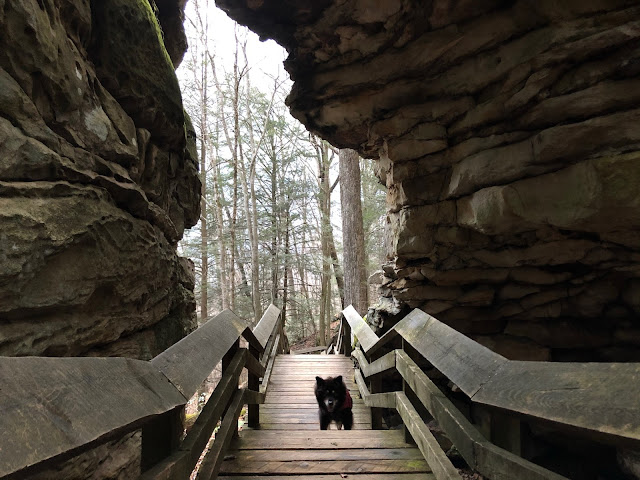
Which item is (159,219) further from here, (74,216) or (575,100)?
(575,100)

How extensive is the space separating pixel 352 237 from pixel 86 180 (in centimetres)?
752

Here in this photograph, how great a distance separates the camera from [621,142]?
3.46m

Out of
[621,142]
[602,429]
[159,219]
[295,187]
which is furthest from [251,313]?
[602,429]

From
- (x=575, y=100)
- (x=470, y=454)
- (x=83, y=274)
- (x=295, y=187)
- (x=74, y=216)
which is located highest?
(x=295, y=187)

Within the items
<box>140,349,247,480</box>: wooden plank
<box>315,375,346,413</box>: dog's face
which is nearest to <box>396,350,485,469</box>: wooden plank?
<box>140,349,247,480</box>: wooden plank

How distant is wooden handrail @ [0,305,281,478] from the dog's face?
8.50 ft

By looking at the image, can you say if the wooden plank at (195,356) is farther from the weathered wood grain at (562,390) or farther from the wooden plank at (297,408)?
the wooden plank at (297,408)

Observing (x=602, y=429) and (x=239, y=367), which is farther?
(x=239, y=367)

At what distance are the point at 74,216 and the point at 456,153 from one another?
4385mm

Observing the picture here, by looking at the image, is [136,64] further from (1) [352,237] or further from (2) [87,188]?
(1) [352,237]

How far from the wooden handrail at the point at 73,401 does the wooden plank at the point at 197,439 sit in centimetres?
4

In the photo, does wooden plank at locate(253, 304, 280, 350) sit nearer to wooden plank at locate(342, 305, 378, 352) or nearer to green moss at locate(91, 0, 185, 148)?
wooden plank at locate(342, 305, 378, 352)

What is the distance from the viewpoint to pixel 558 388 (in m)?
1.18

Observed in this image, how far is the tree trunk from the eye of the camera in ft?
31.3
